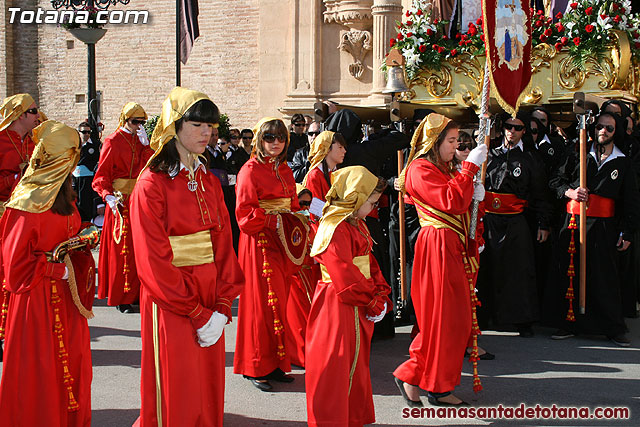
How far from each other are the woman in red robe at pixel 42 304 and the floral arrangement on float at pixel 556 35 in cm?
630

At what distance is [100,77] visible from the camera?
19.6 metres

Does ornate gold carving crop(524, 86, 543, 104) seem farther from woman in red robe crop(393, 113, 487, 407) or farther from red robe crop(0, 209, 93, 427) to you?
red robe crop(0, 209, 93, 427)

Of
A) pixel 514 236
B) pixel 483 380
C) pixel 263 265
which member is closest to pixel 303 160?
pixel 514 236

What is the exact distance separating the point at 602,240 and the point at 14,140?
5.47 meters

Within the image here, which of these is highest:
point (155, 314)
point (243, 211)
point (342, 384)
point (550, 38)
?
point (550, 38)

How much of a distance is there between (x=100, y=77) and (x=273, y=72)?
5667mm

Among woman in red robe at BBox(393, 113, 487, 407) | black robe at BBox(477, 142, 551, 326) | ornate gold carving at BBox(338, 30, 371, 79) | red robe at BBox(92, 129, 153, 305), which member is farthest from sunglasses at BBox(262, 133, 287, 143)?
ornate gold carving at BBox(338, 30, 371, 79)

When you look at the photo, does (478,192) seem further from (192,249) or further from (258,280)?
(192,249)

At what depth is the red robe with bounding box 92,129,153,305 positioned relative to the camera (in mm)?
8227

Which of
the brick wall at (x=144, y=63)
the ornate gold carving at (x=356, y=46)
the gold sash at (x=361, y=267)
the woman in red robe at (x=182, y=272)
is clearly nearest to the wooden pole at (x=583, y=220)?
the gold sash at (x=361, y=267)

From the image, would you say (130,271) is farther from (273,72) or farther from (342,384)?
(273,72)

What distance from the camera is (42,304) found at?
4438 millimetres

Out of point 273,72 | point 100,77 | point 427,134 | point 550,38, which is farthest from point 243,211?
point 100,77

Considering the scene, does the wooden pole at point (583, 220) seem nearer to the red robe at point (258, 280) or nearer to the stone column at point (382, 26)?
the red robe at point (258, 280)
